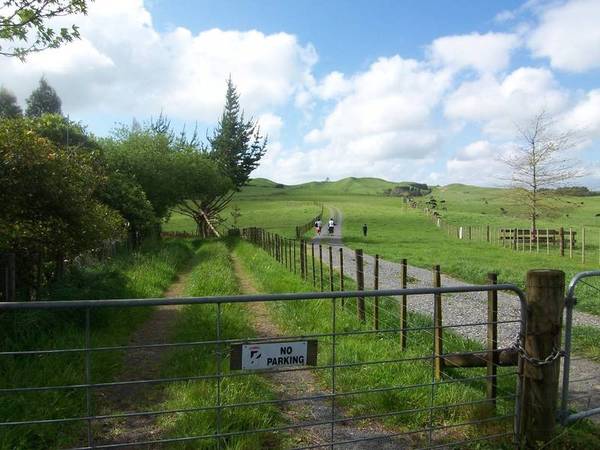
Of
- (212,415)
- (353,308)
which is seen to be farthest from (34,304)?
(353,308)

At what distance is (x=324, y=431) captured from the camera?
15.5 ft

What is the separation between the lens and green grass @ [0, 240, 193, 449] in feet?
14.9

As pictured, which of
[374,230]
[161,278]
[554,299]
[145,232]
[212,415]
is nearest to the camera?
[554,299]

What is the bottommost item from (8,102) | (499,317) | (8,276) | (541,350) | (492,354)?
(499,317)

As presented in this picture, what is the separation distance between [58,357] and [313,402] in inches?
121

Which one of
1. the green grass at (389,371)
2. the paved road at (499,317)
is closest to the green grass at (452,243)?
the paved road at (499,317)

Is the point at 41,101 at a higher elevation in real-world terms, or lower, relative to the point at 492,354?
higher

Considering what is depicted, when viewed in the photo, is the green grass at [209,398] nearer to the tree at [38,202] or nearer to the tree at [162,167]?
the tree at [38,202]

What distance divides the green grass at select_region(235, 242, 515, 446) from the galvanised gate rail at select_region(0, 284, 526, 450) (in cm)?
2

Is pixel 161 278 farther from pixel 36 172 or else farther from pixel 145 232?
pixel 145 232

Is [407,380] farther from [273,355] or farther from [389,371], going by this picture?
[273,355]

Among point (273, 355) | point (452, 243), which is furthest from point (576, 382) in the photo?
point (452, 243)

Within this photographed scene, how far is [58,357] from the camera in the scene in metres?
6.24

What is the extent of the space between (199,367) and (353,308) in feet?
15.5
